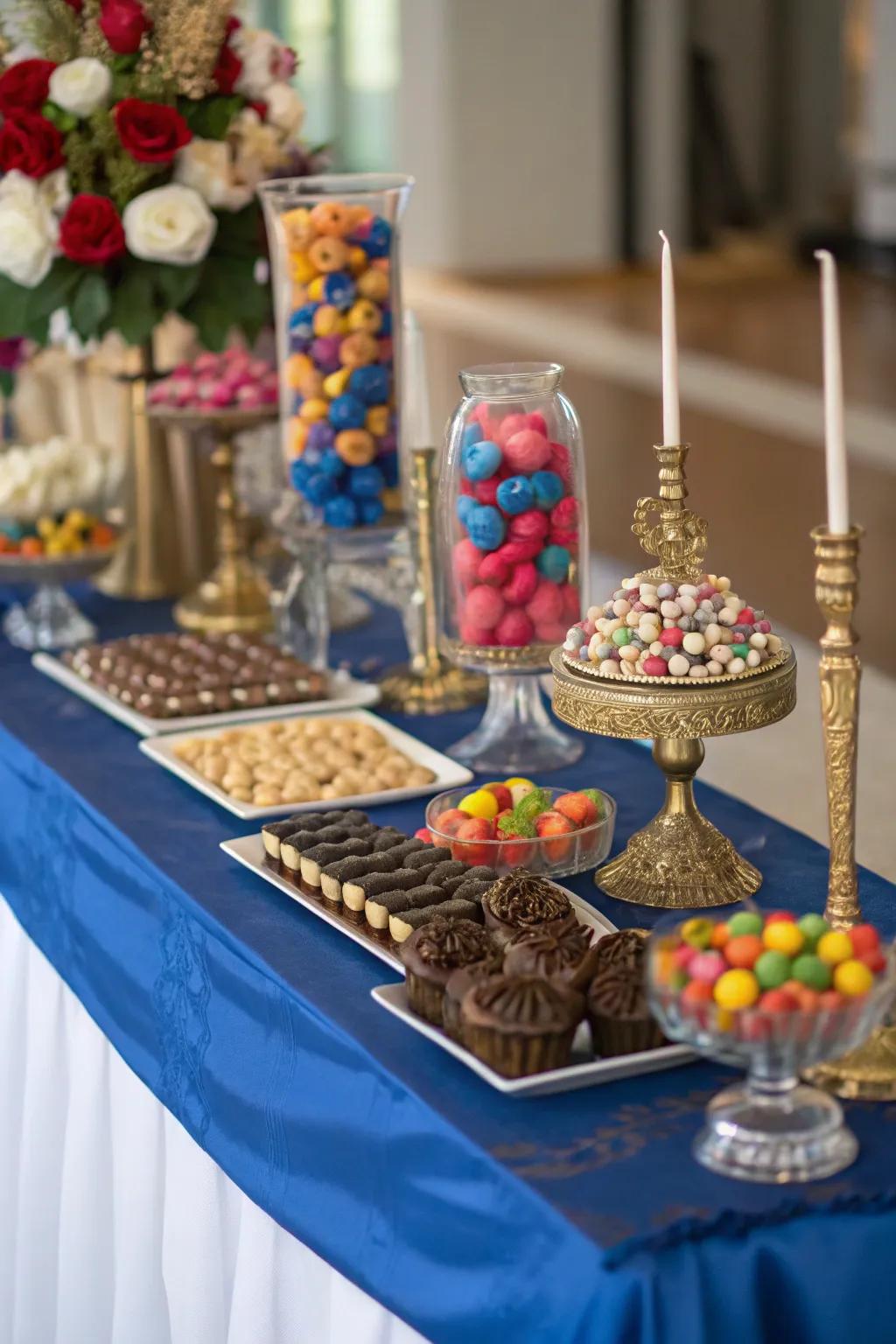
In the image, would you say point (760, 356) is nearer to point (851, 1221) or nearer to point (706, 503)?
point (706, 503)

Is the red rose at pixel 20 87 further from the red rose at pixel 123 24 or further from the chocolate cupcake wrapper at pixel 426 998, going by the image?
the chocolate cupcake wrapper at pixel 426 998

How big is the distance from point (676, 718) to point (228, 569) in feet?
4.11

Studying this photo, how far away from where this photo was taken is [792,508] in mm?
6398

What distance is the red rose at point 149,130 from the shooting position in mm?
2176

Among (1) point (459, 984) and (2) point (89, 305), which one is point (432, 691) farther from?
(1) point (459, 984)

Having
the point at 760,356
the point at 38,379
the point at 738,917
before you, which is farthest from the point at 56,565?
the point at 760,356

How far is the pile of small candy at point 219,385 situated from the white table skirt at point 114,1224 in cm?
79

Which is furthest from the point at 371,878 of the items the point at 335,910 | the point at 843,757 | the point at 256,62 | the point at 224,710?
the point at 256,62

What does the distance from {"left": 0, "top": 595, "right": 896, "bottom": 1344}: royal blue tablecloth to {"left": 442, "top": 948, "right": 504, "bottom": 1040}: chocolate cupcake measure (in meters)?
0.03

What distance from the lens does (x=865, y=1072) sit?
3.75 feet

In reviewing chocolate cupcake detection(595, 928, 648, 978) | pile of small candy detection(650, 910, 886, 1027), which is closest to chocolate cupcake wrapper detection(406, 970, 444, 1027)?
chocolate cupcake detection(595, 928, 648, 978)

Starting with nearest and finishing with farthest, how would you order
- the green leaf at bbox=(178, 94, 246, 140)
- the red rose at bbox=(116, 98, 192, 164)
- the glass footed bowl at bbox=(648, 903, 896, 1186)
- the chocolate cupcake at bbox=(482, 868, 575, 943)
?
the glass footed bowl at bbox=(648, 903, 896, 1186) < the chocolate cupcake at bbox=(482, 868, 575, 943) < the red rose at bbox=(116, 98, 192, 164) < the green leaf at bbox=(178, 94, 246, 140)

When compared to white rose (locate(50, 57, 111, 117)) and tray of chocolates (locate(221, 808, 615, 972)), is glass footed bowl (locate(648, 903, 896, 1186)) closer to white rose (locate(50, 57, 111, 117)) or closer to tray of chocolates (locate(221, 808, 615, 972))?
tray of chocolates (locate(221, 808, 615, 972))

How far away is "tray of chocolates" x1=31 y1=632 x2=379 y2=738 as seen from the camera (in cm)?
200
